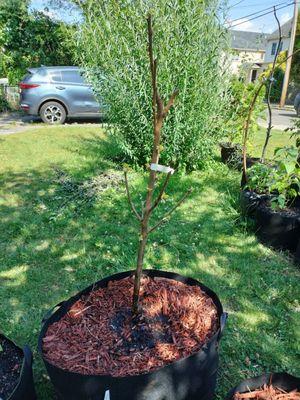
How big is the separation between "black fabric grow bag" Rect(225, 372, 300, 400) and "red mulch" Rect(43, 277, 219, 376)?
0.30 meters

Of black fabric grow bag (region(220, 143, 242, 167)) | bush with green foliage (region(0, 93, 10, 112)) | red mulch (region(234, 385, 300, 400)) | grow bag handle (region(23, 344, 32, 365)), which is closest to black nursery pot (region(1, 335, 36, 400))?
grow bag handle (region(23, 344, 32, 365))

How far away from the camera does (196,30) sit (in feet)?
15.8

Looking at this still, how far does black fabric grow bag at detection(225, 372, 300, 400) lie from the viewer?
1712mm

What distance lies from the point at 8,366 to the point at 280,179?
9.97 feet

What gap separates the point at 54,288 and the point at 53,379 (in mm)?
1339

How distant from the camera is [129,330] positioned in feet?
6.05

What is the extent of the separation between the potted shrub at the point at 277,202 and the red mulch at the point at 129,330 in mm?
1671

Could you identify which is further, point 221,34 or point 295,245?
point 221,34

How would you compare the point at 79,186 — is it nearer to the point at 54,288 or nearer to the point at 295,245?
the point at 54,288

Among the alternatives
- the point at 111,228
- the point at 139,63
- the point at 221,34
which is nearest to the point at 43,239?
the point at 111,228

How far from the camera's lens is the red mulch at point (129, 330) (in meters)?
1.66

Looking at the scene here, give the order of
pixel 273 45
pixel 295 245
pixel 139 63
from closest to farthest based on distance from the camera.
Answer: pixel 295 245
pixel 139 63
pixel 273 45

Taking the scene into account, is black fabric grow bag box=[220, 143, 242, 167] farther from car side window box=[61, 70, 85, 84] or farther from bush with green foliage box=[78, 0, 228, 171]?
car side window box=[61, 70, 85, 84]

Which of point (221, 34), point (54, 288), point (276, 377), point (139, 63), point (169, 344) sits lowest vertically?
point (54, 288)
